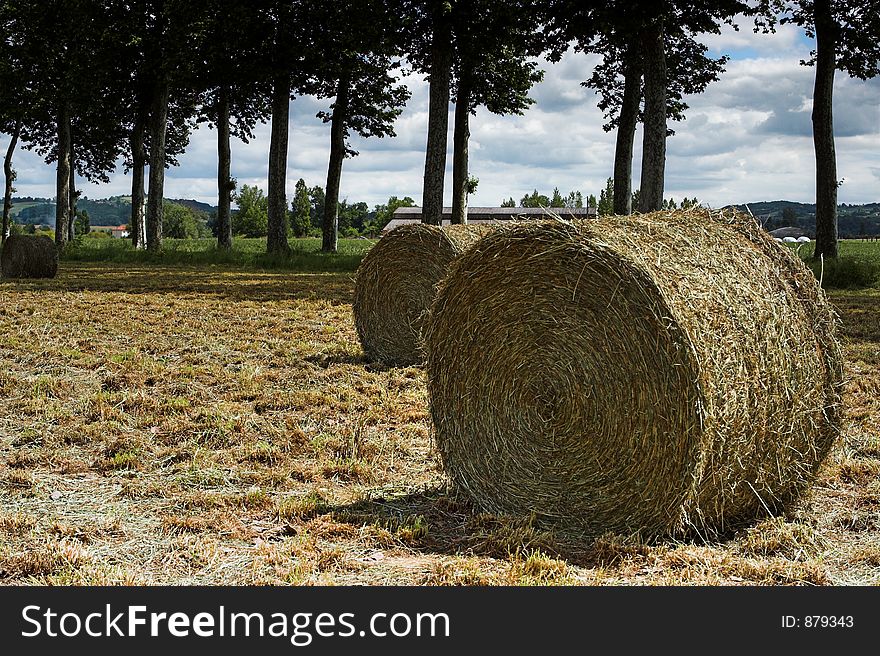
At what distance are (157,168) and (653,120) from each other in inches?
718

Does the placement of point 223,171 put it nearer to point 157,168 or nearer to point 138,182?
point 157,168

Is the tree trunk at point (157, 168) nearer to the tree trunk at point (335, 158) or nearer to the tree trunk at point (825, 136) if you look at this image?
the tree trunk at point (335, 158)

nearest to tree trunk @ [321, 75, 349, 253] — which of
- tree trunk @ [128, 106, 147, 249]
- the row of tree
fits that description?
the row of tree

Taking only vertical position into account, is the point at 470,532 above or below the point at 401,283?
below

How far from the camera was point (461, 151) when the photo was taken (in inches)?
1283

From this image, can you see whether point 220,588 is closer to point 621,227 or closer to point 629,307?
point 629,307

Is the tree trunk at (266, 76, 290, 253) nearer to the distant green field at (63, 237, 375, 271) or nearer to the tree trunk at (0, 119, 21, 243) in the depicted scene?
the distant green field at (63, 237, 375, 271)

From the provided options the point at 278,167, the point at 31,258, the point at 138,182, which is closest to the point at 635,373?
the point at 31,258

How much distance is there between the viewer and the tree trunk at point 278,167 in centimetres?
2914

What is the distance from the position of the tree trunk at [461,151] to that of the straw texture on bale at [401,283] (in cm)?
2097

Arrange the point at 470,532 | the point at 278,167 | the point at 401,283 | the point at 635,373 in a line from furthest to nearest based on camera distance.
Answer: the point at 278,167 → the point at 401,283 → the point at 470,532 → the point at 635,373

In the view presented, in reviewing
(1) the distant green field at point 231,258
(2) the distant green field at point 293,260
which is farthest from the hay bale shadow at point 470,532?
(1) the distant green field at point 231,258

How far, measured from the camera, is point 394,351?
420 inches

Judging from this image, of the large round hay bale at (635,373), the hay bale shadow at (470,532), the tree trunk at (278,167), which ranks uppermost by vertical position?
the tree trunk at (278,167)
